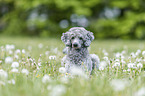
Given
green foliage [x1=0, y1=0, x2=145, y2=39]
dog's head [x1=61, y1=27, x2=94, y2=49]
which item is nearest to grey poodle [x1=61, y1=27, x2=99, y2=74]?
dog's head [x1=61, y1=27, x2=94, y2=49]

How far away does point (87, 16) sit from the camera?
1606 centimetres

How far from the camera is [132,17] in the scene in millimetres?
14852

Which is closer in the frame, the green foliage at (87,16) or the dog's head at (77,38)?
the dog's head at (77,38)

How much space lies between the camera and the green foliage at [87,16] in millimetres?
14555

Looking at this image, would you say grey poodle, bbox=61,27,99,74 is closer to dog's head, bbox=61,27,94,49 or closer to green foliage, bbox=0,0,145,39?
dog's head, bbox=61,27,94,49

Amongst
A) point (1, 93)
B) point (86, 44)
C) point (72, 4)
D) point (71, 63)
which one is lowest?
point (1, 93)

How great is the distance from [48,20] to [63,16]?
1.31 meters

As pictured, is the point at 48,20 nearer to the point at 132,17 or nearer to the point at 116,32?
the point at 116,32

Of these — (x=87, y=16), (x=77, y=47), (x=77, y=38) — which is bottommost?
(x=77, y=47)

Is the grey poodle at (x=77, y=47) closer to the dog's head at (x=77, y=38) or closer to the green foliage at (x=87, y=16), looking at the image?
the dog's head at (x=77, y=38)

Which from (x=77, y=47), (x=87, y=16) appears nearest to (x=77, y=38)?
(x=77, y=47)

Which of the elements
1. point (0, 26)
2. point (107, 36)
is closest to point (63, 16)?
point (107, 36)

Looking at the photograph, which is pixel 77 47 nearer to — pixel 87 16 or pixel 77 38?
pixel 77 38

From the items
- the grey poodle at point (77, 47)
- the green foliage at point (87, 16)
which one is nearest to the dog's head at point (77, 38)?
the grey poodle at point (77, 47)
